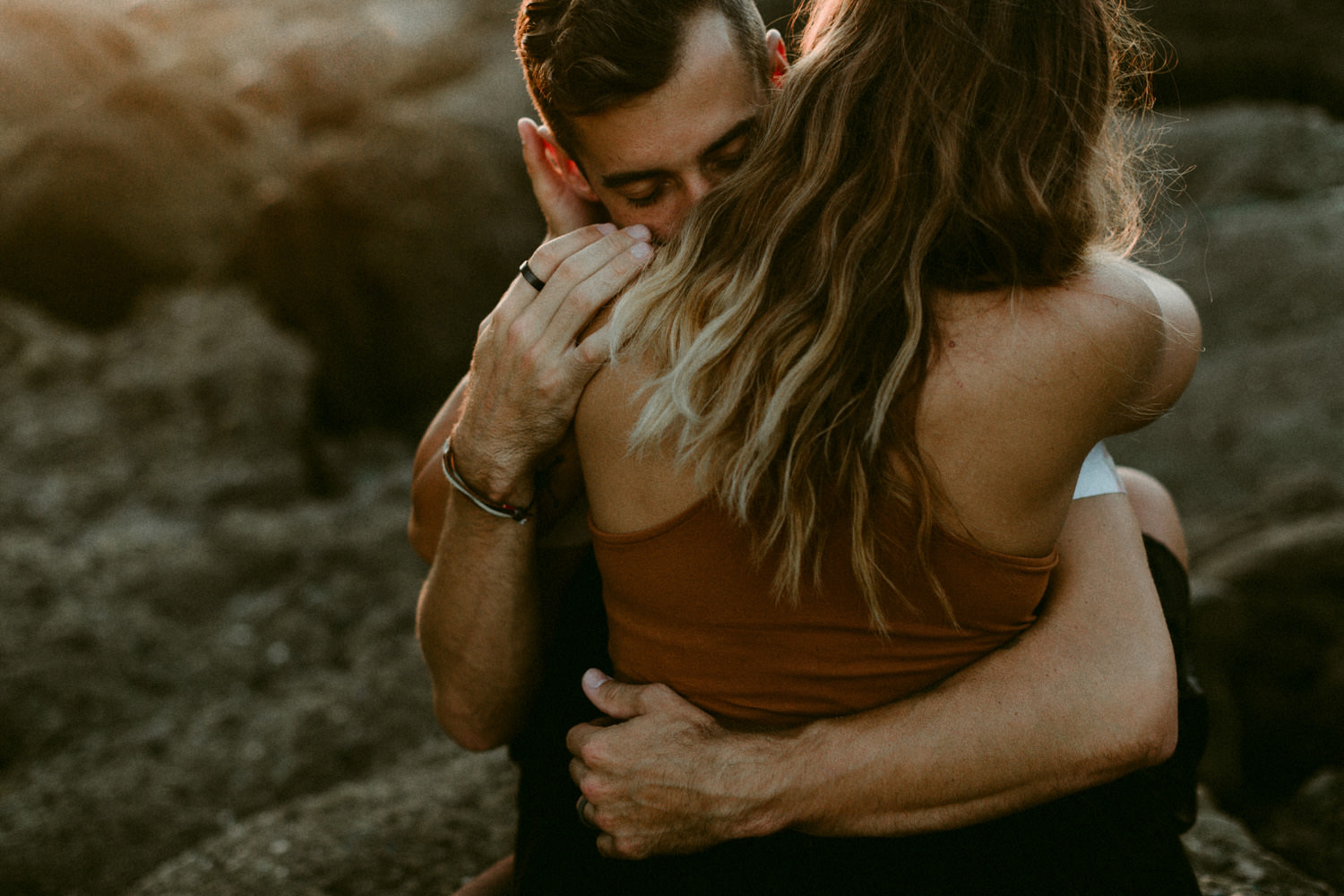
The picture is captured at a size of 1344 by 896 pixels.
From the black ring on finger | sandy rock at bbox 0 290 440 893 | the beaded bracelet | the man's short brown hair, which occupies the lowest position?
sandy rock at bbox 0 290 440 893

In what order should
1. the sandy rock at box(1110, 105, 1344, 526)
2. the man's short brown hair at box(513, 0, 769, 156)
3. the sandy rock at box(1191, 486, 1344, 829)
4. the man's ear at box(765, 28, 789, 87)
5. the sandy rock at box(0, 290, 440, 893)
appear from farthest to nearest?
the sandy rock at box(1110, 105, 1344, 526), the sandy rock at box(0, 290, 440, 893), the sandy rock at box(1191, 486, 1344, 829), the man's ear at box(765, 28, 789, 87), the man's short brown hair at box(513, 0, 769, 156)

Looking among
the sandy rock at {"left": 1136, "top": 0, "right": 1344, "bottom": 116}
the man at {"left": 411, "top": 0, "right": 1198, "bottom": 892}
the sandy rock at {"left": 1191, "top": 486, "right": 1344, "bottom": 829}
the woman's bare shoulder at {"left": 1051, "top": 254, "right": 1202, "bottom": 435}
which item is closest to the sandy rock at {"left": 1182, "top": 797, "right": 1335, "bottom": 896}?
the sandy rock at {"left": 1191, "top": 486, "right": 1344, "bottom": 829}

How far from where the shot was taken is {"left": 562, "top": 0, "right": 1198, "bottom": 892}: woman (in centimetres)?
146

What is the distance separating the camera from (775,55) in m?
2.34

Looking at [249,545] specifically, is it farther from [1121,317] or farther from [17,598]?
[1121,317]

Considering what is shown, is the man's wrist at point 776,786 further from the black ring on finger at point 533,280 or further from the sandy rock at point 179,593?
the sandy rock at point 179,593

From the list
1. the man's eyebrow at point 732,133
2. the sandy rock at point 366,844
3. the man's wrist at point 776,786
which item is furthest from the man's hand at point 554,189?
the sandy rock at point 366,844

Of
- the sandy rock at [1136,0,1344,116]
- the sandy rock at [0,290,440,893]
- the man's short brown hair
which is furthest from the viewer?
the sandy rock at [1136,0,1344,116]

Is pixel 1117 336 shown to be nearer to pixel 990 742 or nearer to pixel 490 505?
pixel 990 742

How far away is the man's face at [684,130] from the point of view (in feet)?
6.69

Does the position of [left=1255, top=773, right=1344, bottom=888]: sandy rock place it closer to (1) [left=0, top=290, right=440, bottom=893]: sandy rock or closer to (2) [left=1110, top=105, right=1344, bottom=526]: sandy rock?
(2) [left=1110, top=105, right=1344, bottom=526]: sandy rock

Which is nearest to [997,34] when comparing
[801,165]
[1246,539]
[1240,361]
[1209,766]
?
[801,165]

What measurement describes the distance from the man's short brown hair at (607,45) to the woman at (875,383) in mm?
458

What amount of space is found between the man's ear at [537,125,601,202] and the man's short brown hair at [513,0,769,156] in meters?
0.20
